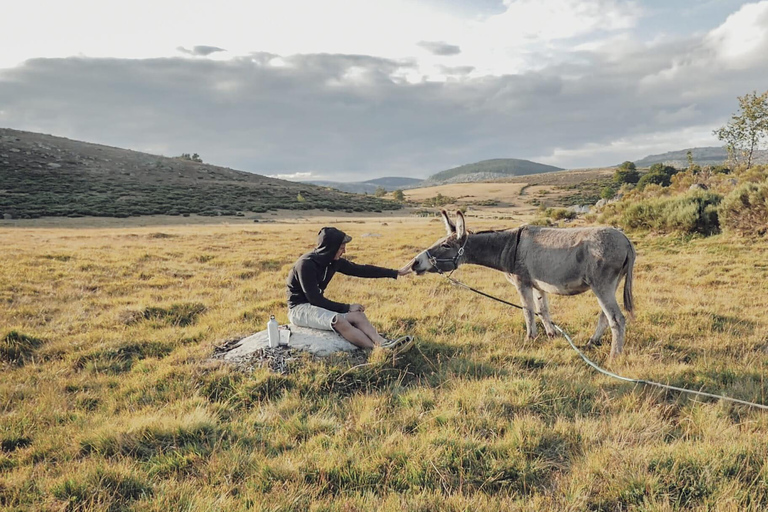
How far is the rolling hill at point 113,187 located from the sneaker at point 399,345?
5142cm

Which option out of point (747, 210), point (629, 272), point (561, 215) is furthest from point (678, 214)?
point (561, 215)

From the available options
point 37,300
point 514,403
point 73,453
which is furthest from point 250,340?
point 37,300

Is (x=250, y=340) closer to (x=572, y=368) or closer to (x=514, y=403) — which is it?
(x=514, y=403)

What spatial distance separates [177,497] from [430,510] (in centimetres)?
225

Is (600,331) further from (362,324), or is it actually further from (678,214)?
(678,214)

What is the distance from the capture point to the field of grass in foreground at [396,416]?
3.78 metres

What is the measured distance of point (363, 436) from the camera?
464cm

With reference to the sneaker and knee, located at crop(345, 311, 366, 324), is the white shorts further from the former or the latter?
the sneaker

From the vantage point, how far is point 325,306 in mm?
6980

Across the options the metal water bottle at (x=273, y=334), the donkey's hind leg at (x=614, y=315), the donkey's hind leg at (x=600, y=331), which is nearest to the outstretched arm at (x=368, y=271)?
the metal water bottle at (x=273, y=334)

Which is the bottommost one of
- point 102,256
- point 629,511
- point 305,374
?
point 629,511

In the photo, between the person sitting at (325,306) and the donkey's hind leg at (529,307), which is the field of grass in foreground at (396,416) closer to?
the donkey's hind leg at (529,307)

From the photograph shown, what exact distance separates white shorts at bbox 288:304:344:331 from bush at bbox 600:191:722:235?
1782cm

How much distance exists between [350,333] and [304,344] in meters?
0.76
